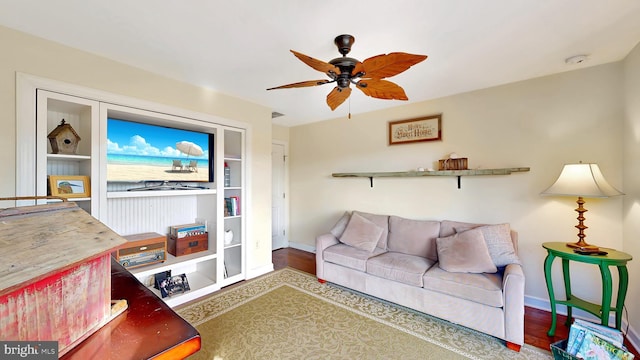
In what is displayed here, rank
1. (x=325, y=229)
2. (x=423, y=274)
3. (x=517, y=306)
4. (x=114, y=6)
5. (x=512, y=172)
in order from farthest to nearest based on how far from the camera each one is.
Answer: (x=325, y=229), (x=512, y=172), (x=423, y=274), (x=517, y=306), (x=114, y=6)

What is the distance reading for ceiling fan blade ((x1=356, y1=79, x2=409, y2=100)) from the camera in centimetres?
178

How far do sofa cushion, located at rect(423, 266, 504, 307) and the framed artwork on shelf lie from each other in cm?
310

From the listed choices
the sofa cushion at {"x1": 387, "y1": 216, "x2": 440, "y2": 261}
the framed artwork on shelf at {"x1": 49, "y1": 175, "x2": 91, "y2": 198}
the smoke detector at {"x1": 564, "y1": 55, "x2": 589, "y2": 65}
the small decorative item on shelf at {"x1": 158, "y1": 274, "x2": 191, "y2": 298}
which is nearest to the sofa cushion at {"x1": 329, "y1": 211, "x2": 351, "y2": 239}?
the sofa cushion at {"x1": 387, "y1": 216, "x2": 440, "y2": 261}

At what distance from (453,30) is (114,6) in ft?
7.24

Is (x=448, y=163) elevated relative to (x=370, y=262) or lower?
elevated

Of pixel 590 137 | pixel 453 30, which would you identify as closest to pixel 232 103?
pixel 453 30

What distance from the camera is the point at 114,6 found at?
5.22 ft

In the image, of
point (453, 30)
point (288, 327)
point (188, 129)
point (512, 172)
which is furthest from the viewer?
point (188, 129)

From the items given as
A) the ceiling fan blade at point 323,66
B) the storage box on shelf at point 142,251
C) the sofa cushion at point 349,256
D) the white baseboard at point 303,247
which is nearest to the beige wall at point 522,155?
the sofa cushion at point 349,256

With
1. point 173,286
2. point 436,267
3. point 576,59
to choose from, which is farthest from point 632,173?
point 173,286

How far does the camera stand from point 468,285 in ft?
7.33

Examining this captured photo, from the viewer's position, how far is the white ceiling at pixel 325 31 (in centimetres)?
159

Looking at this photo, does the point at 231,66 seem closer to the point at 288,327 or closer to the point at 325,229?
the point at 288,327

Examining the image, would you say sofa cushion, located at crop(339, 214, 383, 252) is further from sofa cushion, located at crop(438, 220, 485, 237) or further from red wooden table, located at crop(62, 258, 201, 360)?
red wooden table, located at crop(62, 258, 201, 360)
